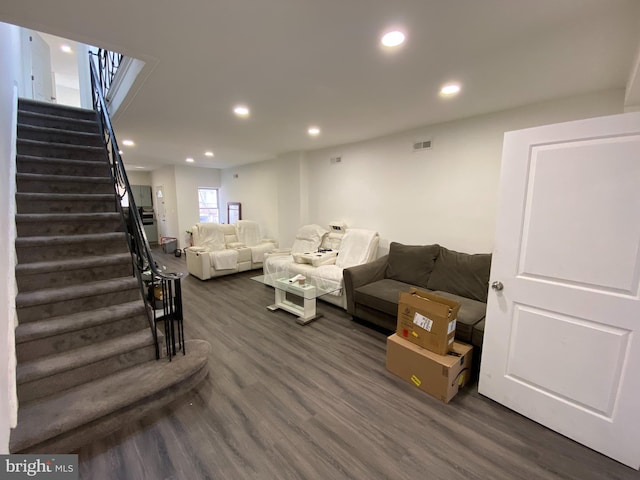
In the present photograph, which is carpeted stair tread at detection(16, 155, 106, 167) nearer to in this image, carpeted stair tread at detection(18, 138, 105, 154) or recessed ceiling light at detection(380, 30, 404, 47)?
carpeted stair tread at detection(18, 138, 105, 154)

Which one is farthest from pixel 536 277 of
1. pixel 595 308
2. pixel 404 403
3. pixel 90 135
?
pixel 90 135

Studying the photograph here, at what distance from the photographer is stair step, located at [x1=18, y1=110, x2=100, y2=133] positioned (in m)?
3.06

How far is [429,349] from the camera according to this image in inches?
84.5

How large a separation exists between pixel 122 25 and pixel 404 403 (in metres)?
3.07

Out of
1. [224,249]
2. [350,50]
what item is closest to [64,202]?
[224,249]

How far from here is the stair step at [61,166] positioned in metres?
2.69

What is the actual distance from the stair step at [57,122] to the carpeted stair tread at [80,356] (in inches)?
113

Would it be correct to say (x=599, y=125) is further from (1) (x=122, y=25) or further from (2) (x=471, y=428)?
(1) (x=122, y=25)

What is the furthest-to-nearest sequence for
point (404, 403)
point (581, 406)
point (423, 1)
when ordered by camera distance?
point (404, 403) < point (581, 406) < point (423, 1)

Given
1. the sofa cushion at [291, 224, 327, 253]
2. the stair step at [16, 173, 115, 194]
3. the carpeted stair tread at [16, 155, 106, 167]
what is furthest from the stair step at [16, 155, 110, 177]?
the sofa cushion at [291, 224, 327, 253]

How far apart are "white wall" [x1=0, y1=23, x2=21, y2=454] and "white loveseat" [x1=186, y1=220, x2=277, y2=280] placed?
112 inches

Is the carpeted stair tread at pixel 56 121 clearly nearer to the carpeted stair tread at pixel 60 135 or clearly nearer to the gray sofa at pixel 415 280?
the carpeted stair tread at pixel 60 135

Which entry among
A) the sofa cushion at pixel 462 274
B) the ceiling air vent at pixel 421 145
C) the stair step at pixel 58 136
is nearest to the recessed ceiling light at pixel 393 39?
the ceiling air vent at pixel 421 145

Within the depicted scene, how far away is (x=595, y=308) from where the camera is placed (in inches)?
62.2
